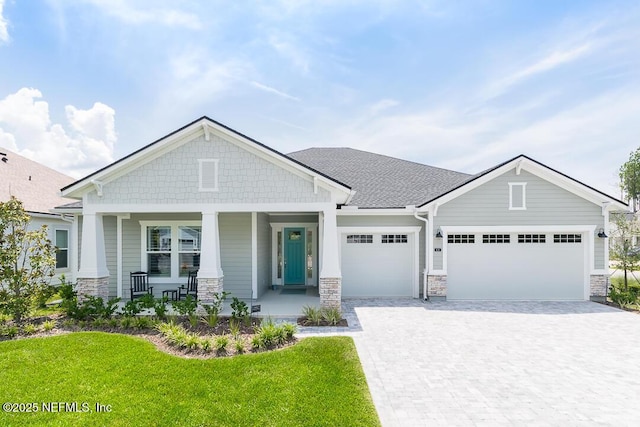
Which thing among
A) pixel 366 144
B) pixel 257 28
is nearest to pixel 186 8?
pixel 257 28

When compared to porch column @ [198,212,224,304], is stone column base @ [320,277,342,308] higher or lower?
lower

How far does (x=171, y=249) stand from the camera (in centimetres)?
1180

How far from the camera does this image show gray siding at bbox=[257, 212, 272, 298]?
38.5ft

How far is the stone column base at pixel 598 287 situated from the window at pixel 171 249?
14092 mm

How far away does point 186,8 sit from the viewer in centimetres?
912

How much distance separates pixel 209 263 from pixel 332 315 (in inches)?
155

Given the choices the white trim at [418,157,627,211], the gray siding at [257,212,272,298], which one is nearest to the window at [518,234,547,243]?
the white trim at [418,157,627,211]

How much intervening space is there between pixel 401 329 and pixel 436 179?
8.54 metres

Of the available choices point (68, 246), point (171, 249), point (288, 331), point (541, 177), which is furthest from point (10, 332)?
point (541, 177)

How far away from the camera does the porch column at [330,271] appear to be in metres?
9.35

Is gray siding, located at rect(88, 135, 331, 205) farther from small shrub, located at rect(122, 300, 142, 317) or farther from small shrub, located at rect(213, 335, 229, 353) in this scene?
small shrub, located at rect(213, 335, 229, 353)

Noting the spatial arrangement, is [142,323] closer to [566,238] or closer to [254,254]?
[254,254]

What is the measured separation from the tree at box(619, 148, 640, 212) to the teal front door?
51.8 m

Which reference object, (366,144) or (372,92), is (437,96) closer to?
(372,92)
